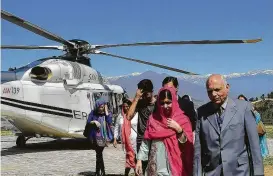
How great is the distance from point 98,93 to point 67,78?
5.04 feet

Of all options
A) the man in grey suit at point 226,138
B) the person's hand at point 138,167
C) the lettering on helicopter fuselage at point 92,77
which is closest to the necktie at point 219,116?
the man in grey suit at point 226,138

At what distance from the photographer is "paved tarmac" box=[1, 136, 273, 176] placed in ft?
33.0

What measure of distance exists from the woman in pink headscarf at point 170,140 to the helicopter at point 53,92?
8229 mm

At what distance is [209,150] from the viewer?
3.87m

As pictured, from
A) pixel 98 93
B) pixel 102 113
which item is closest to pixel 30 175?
pixel 102 113

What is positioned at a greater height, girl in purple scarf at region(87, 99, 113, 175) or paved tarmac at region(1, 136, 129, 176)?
girl in purple scarf at region(87, 99, 113, 175)

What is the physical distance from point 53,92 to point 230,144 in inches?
430

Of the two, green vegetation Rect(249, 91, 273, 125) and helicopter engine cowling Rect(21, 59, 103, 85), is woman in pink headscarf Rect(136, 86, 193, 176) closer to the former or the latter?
helicopter engine cowling Rect(21, 59, 103, 85)

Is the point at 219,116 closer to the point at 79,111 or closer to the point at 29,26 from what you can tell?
the point at 29,26

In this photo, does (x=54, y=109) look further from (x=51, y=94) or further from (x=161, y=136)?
(x=161, y=136)

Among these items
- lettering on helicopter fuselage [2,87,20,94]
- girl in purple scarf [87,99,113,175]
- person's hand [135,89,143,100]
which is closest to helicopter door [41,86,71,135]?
lettering on helicopter fuselage [2,87,20,94]

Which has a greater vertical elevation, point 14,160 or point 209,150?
point 209,150

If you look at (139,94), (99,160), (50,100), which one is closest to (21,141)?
(50,100)

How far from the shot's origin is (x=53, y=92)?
14.1m
